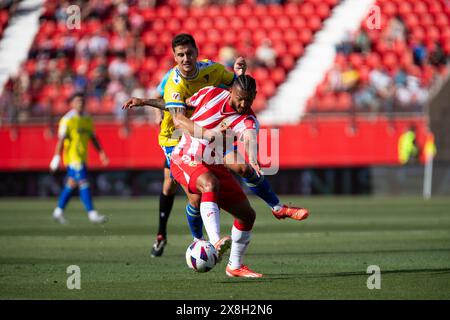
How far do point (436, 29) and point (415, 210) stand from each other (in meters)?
12.9

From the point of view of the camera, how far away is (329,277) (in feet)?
31.0

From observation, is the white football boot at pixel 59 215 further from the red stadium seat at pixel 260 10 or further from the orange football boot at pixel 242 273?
the red stadium seat at pixel 260 10

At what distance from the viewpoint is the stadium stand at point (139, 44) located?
29375 mm

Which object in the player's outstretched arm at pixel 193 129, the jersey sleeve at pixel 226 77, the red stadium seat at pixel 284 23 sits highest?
the red stadium seat at pixel 284 23

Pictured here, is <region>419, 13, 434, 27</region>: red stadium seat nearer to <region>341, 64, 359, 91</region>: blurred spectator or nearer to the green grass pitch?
<region>341, 64, 359, 91</region>: blurred spectator

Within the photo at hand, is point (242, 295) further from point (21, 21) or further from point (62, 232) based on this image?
point (21, 21)

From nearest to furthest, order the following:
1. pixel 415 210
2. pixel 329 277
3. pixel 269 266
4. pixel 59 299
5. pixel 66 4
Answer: pixel 59 299
pixel 329 277
pixel 269 266
pixel 415 210
pixel 66 4

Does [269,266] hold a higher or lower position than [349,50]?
lower

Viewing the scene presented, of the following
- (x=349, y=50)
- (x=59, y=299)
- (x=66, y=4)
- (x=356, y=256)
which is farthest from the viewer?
(x=66, y=4)

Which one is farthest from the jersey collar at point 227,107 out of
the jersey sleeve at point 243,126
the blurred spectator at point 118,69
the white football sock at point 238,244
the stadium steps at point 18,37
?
the stadium steps at point 18,37

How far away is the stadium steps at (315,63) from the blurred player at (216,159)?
58.3ft

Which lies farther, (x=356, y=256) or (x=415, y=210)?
(x=415, y=210)

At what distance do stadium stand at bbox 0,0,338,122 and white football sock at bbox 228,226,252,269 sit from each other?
1829cm

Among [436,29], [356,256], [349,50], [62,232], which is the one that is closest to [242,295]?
[356,256]
